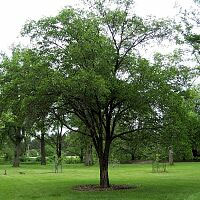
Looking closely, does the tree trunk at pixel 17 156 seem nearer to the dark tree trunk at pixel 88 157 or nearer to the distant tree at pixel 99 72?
the dark tree trunk at pixel 88 157

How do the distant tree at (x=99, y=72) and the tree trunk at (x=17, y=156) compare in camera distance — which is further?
the tree trunk at (x=17, y=156)

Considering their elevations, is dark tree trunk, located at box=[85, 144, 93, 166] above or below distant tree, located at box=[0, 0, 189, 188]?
below

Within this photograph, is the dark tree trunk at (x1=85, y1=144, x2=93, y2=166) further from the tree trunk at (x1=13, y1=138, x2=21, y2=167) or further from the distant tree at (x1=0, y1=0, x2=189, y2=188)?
the distant tree at (x1=0, y1=0, x2=189, y2=188)

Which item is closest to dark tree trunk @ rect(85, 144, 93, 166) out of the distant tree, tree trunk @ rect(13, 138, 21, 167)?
tree trunk @ rect(13, 138, 21, 167)

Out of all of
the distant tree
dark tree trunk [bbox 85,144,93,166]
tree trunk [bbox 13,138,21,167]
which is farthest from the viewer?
dark tree trunk [bbox 85,144,93,166]

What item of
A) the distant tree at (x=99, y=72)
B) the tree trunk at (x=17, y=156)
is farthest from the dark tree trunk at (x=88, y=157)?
the distant tree at (x=99, y=72)

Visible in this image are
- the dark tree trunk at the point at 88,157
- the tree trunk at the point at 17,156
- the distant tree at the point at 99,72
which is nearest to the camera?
the distant tree at the point at 99,72

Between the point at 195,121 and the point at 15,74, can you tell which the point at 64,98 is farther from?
the point at 195,121

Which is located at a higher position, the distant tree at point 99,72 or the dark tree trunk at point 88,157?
the distant tree at point 99,72

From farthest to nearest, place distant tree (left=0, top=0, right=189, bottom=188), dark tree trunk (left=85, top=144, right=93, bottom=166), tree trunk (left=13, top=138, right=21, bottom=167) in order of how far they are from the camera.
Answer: dark tree trunk (left=85, top=144, right=93, bottom=166) < tree trunk (left=13, top=138, right=21, bottom=167) < distant tree (left=0, top=0, right=189, bottom=188)

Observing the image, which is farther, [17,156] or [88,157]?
[88,157]

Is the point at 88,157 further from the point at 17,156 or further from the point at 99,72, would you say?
the point at 99,72

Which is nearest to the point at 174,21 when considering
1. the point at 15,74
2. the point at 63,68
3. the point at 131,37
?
the point at 131,37

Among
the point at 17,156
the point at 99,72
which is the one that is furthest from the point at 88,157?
the point at 99,72
